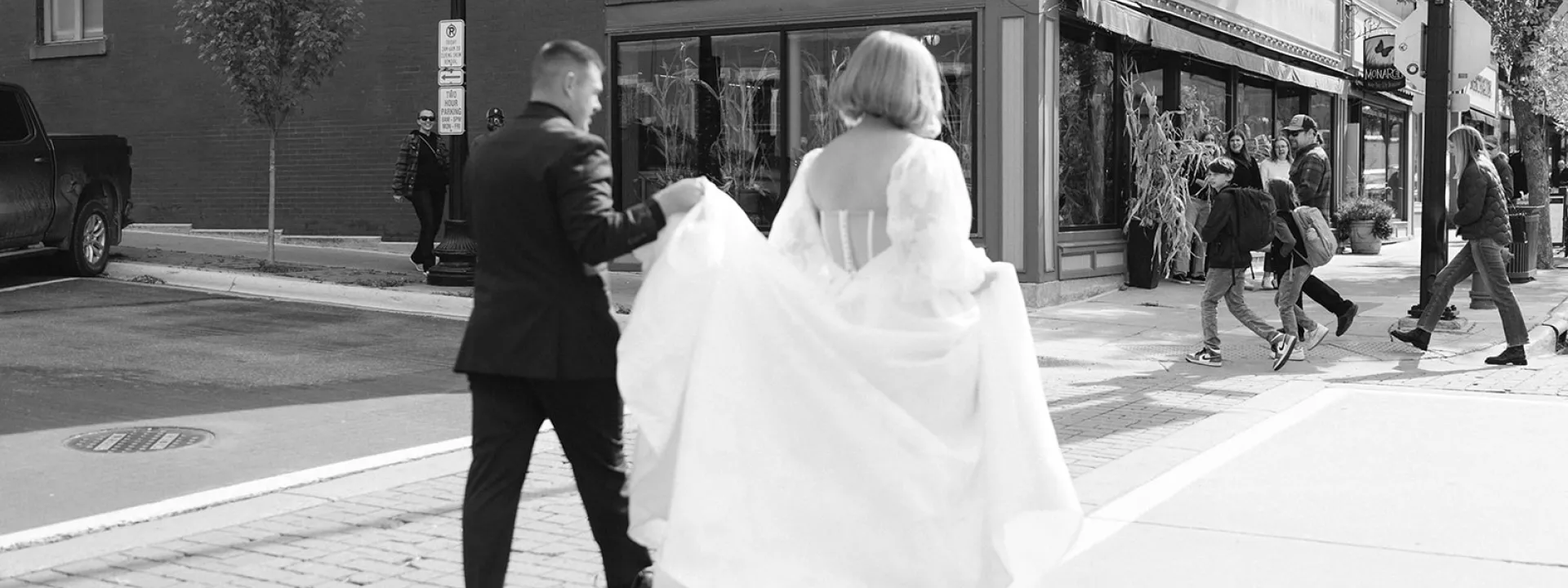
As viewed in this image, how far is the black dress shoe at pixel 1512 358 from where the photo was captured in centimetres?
1103

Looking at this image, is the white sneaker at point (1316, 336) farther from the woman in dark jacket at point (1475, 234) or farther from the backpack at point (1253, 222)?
the backpack at point (1253, 222)

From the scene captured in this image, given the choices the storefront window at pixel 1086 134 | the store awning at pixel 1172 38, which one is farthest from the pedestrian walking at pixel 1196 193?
the store awning at pixel 1172 38

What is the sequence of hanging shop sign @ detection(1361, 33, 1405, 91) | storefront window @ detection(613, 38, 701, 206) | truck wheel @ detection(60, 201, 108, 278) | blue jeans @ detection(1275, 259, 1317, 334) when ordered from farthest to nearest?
hanging shop sign @ detection(1361, 33, 1405, 91) → storefront window @ detection(613, 38, 701, 206) → truck wheel @ detection(60, 201, 108, 278) → blue jeans @ detection(1275, 259, 1317, 334)

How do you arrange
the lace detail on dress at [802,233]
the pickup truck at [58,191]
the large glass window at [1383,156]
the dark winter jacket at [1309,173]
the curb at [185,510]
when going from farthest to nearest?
the large glass window at [1383,156] → the dark winter jacket at [1309,173] → the pickup truck at [58,191] → the curb at [185,510] → the lace detail on dress at [802,233]

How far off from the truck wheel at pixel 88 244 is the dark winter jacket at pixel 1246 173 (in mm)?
10830

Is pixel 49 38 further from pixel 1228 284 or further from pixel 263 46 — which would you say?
pixel 1228 284

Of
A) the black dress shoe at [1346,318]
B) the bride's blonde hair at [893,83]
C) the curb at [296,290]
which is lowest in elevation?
the black dress shoe at [1346,318]

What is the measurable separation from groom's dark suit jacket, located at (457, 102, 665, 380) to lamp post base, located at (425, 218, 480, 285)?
34.8ft

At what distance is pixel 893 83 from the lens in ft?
14.8

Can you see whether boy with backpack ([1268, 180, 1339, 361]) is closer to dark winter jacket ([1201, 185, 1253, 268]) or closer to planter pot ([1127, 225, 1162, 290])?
dark winter jacket ([1201, 185, 1253, 268])

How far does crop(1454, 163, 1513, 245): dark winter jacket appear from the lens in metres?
11.5

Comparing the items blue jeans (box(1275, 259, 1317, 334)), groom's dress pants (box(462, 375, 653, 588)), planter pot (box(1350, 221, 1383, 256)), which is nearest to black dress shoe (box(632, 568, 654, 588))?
groom's dress pants (box(462, 375, 653, 588))

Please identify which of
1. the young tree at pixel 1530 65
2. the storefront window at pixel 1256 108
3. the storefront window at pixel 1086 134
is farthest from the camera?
the storefront window at pixel 1256 108

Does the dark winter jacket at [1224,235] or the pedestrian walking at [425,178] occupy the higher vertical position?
the pedestrian walking at [425,178]
